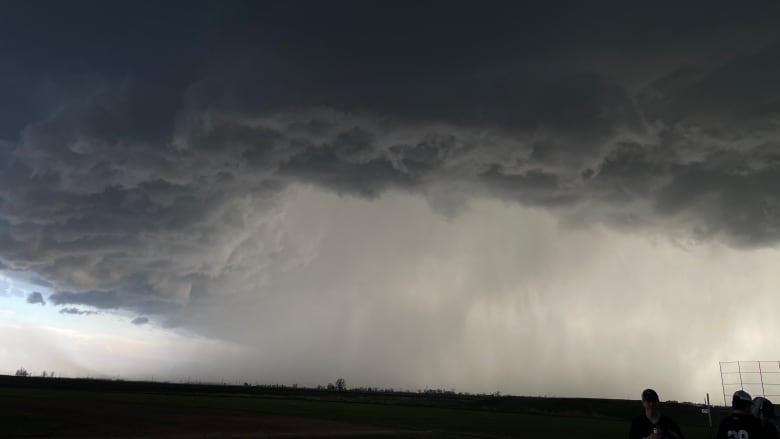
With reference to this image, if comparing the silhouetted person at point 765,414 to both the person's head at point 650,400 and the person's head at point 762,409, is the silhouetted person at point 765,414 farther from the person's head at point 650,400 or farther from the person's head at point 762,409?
the person's head at point 650,400

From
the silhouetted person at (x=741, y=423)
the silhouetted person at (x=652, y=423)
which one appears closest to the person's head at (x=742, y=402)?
the silhouetted person at (x=741, y=423)

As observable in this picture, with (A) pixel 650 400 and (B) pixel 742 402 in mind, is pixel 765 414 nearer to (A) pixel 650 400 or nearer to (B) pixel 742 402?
(B) pixel 742 402

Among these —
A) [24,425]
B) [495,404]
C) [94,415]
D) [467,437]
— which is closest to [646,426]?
[467,437]

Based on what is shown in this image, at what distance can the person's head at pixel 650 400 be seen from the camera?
9102 mm

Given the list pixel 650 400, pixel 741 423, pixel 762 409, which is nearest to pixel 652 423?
pixel 650 400

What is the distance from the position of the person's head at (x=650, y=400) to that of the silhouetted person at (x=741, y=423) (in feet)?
5.30

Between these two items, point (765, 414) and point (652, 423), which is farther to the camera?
point (765, 414)

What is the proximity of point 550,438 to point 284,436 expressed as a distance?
2406cm

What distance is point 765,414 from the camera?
36.8 ft

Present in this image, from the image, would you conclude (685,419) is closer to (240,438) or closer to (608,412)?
(608,412)

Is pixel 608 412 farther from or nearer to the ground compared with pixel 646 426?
nearer to the ground

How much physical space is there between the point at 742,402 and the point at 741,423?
42 centimetres

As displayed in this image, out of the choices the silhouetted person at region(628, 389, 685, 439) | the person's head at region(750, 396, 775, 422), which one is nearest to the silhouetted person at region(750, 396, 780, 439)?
the person's head at region(750, 396, 775, 422)

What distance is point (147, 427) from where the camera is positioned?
145ft
